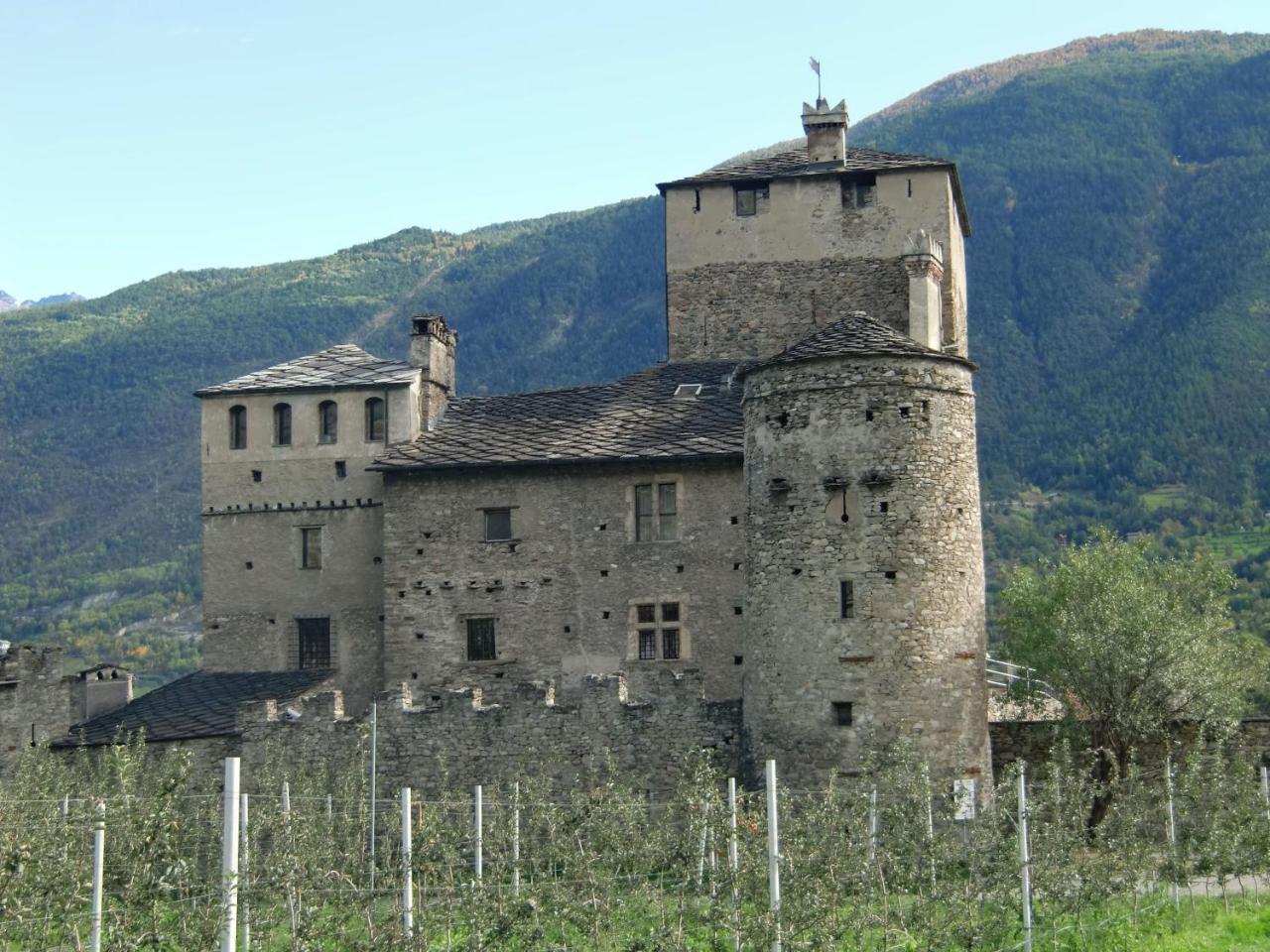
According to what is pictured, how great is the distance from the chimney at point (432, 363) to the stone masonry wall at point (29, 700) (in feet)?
30.6

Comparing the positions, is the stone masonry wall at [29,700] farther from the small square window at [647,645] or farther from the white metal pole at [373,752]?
the small square window at [647,645]

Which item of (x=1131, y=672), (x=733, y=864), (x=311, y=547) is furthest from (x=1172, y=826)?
(x=311, y=547)

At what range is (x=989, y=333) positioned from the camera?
4793 inches

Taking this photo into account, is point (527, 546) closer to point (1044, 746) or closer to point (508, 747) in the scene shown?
point (508, 747)

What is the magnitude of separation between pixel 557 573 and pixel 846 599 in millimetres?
8941

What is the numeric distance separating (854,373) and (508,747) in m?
8.86

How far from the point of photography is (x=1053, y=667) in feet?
112

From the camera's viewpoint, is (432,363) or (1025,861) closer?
(1025,861)

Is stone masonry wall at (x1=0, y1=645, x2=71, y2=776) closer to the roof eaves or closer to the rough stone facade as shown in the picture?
the roof eaves

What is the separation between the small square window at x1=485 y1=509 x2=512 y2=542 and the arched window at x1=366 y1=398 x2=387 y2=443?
13.0ft

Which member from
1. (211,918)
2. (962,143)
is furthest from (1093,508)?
(211,918)

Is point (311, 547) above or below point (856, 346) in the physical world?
below

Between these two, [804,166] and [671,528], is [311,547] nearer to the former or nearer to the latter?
[671,528]

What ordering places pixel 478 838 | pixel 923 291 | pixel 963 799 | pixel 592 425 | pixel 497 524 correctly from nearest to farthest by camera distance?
1. pixel 478 838
2. pixel 963 799
3. pixel 497 524
4. pixel 923 291
5. pixel 592 425
